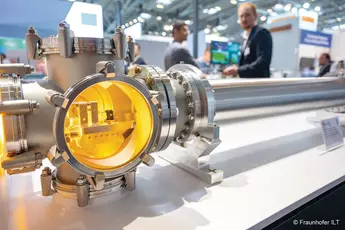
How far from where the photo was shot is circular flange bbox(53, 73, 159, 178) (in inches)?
14.5

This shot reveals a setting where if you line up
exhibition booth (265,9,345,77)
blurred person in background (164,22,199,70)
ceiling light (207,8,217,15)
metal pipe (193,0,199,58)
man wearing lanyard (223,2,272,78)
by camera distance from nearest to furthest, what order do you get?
man wearing lanyard (223,2,272,78) < blurred person in background (164,22,199,70) < exhibition booth (265,9,345,77) < metal pipe (193,0,199,58) < ceiling light (207,8,217,15)

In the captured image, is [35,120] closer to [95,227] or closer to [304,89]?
[95,227]

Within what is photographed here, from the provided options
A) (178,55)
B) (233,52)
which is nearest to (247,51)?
(178,55)

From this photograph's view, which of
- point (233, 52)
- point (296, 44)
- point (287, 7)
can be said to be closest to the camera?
point (233, 52)

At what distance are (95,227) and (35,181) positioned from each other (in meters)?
0.26

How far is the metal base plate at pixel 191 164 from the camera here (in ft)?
1.88

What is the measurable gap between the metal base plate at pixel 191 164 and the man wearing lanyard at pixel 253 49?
3.35ft

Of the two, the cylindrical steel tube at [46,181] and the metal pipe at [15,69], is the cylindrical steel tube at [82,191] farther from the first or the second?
→ the metal pipe at [15,69]

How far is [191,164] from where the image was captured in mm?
627

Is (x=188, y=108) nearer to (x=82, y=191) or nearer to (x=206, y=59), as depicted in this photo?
(x=82, y=191)

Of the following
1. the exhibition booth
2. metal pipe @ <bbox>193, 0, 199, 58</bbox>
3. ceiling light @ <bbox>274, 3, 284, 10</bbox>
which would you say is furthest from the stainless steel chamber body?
ceiling light @ <bbox>274, 3, 284, 10</bbox>

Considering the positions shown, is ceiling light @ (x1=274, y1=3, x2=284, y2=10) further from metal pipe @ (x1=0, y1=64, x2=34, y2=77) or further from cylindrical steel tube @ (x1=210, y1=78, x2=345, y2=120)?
metal pipe @ (x1=0, y1=64, x2=34, y2=77)

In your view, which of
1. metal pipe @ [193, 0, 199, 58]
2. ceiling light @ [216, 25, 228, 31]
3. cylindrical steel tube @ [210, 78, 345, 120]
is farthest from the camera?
ceiling light @ [216, 25, 228, 31]

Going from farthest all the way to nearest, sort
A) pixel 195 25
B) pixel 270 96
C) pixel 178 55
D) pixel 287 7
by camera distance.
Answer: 1. pixel 287 7
2. pixel 195 25
3. pixel 178 55
4. pixel 270 96
